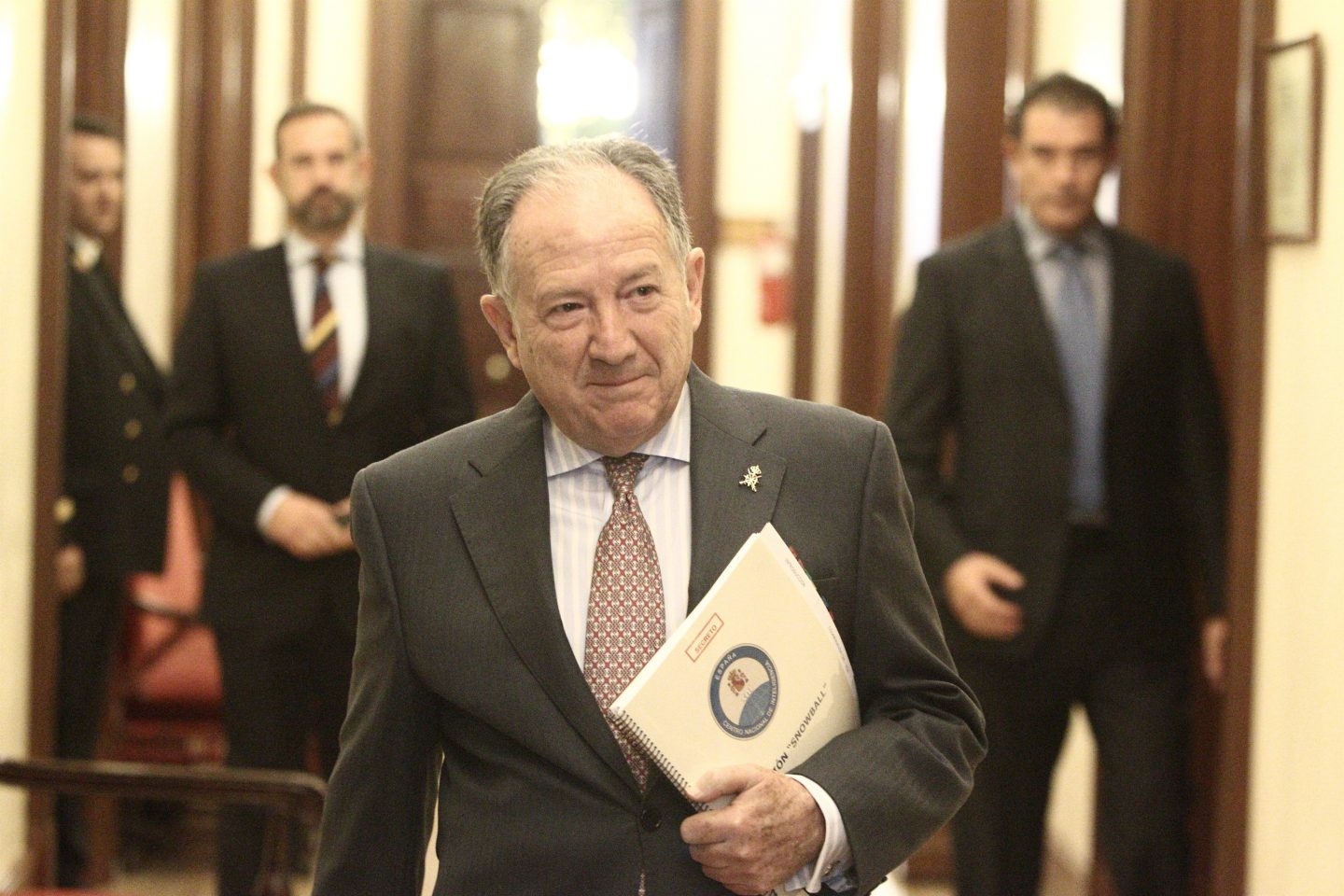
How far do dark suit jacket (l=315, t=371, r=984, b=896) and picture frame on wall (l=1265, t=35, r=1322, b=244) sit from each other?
5.16 feet

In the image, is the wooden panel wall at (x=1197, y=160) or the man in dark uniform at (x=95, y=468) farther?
the man in dark uniform at (x=95, y=468)

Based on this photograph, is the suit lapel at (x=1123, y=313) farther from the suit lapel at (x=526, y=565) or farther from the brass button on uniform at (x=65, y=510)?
the brass button on uniform at (x=65, y=510)

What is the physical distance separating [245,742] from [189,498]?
2.30 metres

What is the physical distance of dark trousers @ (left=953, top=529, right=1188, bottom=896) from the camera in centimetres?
360

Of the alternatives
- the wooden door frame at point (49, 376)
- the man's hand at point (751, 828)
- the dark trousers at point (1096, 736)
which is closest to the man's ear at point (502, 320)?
the man's hand at point (751, 828)

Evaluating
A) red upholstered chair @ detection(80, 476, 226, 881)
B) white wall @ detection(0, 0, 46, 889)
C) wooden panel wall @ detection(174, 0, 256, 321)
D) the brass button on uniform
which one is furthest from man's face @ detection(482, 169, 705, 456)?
wooden panel wall @ detection(174, 0, 256, 321)

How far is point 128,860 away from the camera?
549 cm

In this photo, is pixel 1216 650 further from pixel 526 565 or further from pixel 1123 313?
pixel 526 565

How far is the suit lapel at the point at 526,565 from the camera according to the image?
183cm

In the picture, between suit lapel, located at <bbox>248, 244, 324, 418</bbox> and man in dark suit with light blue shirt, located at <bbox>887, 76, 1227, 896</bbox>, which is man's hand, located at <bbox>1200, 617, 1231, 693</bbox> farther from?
suit lapel, located at <bbox>248, 244, 324, 418</bbox>

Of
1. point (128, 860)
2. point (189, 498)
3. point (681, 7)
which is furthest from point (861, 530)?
point (681, 7)

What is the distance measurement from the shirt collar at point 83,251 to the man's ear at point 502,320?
302cm

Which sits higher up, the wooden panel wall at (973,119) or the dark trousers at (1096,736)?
the wooden panel wall at (973,119)

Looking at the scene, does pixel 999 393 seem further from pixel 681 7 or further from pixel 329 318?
pixel 681 7
